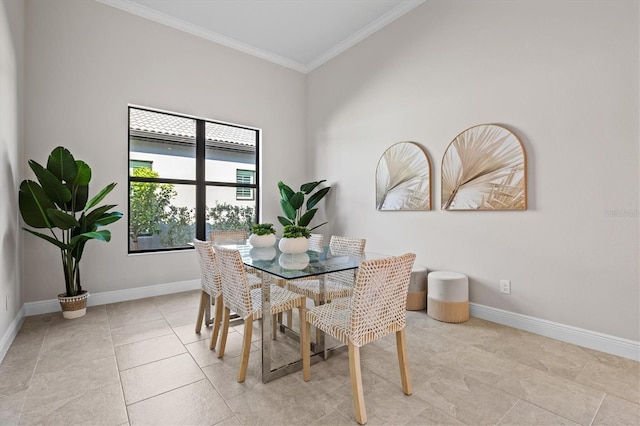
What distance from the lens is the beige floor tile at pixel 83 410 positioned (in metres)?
1.62

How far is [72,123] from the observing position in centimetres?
341

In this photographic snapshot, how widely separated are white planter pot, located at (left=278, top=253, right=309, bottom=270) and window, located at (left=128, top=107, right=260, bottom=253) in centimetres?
244

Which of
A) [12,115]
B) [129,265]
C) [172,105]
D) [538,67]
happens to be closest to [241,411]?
[129,265]

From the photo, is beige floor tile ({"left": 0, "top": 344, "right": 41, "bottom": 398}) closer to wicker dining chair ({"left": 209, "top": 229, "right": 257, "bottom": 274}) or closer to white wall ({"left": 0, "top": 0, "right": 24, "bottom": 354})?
white wall ({"left": 0, "top": 0, "right": 24, "bottom": 354})

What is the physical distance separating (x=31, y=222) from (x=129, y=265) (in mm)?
1135

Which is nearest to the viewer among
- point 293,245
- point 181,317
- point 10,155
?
point 293,245

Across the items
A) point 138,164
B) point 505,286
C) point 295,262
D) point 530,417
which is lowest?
point 530,417

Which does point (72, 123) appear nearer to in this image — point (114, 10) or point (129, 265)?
point (114, 10)

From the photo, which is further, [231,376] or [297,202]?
[297,202]

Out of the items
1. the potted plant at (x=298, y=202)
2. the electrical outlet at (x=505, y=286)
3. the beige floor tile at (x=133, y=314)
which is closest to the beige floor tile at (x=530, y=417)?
the electrical outlet at (x=505, y=286)

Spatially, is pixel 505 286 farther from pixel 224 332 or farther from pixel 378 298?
pixel 224 332

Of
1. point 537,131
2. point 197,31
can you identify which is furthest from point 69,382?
point 197,31

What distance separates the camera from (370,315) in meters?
1.69

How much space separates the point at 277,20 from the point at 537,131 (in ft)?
11.0
